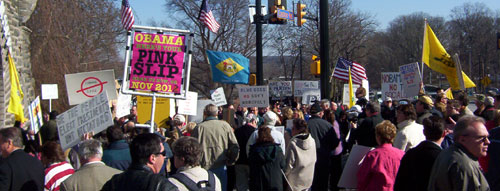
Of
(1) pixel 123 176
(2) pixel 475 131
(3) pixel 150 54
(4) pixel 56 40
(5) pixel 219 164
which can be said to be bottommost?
(5) pixel 219 164

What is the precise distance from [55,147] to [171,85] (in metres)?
2.25

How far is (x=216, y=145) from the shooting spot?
7703mm

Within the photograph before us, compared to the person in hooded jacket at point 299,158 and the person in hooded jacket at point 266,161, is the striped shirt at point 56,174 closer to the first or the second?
the person in hooded jacket at point 266,161

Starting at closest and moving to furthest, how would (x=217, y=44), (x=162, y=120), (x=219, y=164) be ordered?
(x=219, y=164) < (x=162, y=120) < (x=217, y=44)

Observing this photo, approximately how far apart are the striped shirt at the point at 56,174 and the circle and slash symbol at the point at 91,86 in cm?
587

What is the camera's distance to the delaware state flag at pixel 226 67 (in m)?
14.3

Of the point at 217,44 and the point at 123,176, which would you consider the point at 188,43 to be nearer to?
the point at 123,176

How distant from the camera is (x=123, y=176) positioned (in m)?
3.55

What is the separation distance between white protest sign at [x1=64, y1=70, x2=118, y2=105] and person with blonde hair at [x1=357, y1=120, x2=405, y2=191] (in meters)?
6.63

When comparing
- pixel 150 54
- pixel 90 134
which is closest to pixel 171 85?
pixel 150 54

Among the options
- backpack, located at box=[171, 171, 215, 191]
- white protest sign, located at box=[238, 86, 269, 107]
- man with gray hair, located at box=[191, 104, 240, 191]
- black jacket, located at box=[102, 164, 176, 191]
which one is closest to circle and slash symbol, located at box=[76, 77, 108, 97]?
man with gray hair, located at box=[191, 104, 240, 191]

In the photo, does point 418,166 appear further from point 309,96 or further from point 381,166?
point 309,96

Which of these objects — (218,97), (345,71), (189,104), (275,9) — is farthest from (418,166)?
(275,9)

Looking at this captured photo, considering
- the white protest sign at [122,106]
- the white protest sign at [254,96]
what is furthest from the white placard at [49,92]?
the white protest sign at [254,96]
